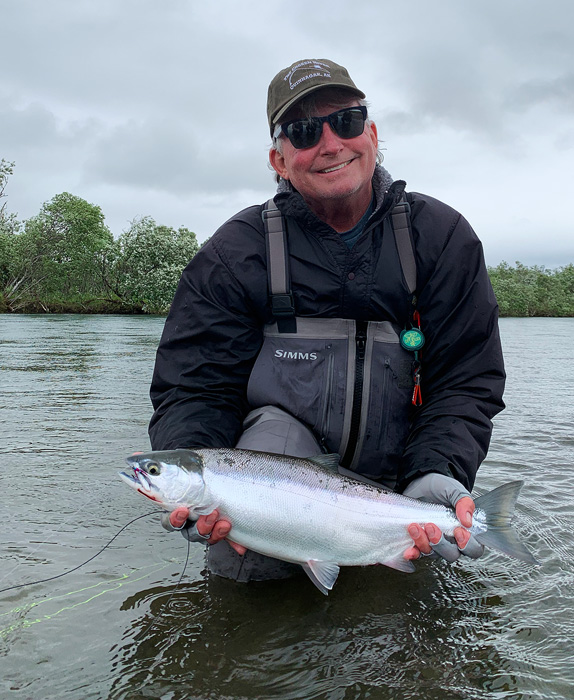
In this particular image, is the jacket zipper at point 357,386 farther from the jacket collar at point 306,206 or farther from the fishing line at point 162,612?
the fishing line at point 162,612

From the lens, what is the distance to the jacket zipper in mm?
3650

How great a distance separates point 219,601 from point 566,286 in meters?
97.0

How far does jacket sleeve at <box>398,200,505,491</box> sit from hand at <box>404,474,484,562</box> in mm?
432

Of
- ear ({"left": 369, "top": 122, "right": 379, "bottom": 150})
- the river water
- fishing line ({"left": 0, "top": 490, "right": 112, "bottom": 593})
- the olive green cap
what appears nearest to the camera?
the river water

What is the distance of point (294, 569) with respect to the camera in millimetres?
3449

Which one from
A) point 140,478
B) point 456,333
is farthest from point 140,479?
point 456,333

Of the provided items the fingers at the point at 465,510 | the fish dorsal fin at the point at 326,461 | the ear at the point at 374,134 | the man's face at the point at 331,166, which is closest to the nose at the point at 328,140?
the man's face at the point at 331,166

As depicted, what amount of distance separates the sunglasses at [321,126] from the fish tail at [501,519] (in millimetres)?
2172

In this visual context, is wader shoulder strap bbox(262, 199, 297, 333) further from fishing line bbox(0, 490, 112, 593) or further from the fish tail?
fishing line bbox(0, 490, 112, 593)

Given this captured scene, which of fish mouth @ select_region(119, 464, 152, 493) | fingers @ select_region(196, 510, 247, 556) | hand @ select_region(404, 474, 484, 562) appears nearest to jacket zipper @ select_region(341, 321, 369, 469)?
hand @ select_region(404, 474, 484, 562)

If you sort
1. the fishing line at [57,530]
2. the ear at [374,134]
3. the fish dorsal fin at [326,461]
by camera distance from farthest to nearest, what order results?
the ear at [374,134] → the fishing line at [57,530] → the fish dorsal fin at [326,461]

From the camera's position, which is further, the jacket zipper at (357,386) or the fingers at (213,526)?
the jacket zipper at (357,386)

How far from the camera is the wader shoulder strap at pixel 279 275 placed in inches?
147

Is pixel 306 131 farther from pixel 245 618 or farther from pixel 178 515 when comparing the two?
pixel 245 618
